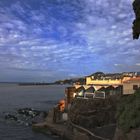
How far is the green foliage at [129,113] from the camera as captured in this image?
29938mm

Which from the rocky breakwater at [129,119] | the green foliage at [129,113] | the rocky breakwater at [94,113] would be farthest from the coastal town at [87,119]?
the rocky breakwater at [129,119]

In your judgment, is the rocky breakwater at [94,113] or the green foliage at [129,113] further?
the rocky breakwater at [94,113]

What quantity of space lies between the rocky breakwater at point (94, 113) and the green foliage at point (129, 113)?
42.3 feet

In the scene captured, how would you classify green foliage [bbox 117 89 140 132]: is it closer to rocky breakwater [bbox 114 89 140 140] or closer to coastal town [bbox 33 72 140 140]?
rocky breakwater [bbox 114 89 140 140]

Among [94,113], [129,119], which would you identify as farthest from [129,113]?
[94,113]

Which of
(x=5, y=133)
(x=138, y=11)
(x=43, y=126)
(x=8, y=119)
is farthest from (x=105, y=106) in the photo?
(x=8, y=119)

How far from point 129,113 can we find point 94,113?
19961 mm

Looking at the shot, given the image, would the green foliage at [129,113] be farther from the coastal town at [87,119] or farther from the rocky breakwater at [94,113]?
the rocky breakwater at [94,113]

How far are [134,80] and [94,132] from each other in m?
26.0

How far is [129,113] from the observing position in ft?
102

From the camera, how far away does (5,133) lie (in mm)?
59188

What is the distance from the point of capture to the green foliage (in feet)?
98.2

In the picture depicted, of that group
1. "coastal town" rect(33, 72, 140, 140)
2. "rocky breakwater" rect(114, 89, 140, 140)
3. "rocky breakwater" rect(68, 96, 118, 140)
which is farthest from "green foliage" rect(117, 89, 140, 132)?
"rocky breakwater" rect(68, 96, 118, 140)

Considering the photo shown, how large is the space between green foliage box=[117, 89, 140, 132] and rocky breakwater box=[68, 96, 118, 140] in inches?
508
